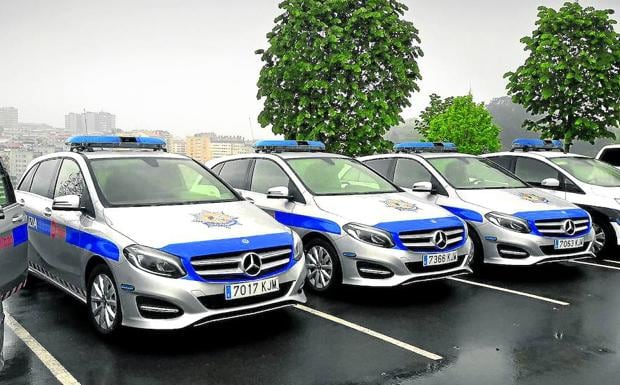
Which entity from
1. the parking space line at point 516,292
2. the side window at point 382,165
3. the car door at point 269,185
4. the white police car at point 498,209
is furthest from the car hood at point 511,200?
the car door at point 269,185

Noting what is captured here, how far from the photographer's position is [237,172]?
834 cm

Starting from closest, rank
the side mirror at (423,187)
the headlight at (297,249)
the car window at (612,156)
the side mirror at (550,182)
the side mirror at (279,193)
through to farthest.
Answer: the headlight at (297,249)
the side mirror at (279,193)
the side mirror at (423,187)
the side mirror at (550,182)
the car window at (612,156)

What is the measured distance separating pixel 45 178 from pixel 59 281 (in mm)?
1396

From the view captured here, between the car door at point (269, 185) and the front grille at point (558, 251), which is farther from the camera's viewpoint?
the front grille at point (558, 251)

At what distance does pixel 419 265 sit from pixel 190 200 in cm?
246

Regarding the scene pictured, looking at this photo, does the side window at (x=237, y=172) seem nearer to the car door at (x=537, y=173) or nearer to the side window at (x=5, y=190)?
the side window at (x=5, y=190)

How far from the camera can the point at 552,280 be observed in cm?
758

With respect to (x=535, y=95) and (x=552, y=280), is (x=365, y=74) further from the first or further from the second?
(x=552, y=280)

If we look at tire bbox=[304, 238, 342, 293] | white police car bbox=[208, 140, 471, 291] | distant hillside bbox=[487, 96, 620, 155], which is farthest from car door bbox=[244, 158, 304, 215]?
distant hillside bbox=[487, 96, 620, 155]

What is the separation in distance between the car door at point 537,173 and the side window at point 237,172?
4.82 meters

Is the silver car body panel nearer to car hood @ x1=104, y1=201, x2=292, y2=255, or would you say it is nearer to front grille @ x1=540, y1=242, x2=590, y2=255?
car hood @ x1=104, y1=201, x2=292, y2=255

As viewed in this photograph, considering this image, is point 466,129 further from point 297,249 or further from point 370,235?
point 297,249

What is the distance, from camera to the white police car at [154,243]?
468 centimetres

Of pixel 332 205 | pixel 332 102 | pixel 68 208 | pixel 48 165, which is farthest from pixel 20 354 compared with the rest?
pixel 332 102
